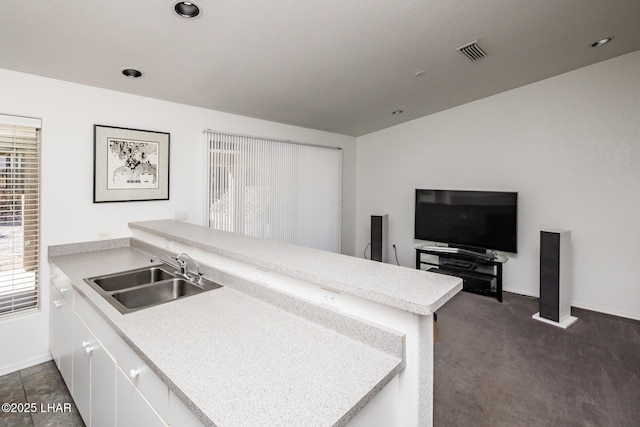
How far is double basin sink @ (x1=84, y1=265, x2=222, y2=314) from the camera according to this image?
1872 mm

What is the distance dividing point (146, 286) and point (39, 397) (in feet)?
4.13

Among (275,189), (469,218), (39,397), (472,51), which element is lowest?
(39,397)

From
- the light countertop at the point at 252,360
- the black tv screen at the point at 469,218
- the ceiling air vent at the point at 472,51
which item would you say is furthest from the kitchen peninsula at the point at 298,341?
the black tv screen at the point at 469,218

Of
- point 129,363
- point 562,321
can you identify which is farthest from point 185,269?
point 562,321

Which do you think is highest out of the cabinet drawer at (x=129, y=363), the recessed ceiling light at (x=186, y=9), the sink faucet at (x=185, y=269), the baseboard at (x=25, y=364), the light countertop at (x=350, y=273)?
the recessed ceiling light at (x=186, y=9)

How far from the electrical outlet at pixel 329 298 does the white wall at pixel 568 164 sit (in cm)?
396

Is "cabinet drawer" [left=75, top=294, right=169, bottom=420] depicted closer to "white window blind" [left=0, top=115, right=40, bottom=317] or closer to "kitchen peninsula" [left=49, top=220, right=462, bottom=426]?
"kitchen peninsula" [left=49, top=220, right=462, bottom=426]

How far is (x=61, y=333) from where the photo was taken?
229 cm

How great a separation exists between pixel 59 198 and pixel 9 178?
0.34 meters

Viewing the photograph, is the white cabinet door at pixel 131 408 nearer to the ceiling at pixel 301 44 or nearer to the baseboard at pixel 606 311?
the ceiling at pixel 301 44

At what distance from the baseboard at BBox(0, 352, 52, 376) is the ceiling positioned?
7.66 ft

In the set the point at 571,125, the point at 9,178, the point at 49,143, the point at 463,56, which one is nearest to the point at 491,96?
the point at 571,125

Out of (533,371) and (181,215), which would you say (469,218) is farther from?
(181,215)

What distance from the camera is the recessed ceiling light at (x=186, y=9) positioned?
1941mm
